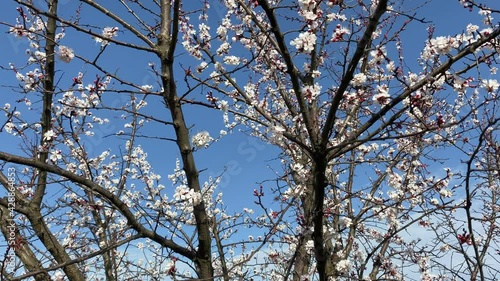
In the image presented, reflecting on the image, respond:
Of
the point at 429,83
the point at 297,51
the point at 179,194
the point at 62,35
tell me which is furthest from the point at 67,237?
the point at 429,83

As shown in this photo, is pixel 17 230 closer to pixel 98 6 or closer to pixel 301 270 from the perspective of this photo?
pixel 98 6

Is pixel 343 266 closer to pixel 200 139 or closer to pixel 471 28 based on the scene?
pixel 200 139

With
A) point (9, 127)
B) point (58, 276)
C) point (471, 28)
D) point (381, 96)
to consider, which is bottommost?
point (58, 276)

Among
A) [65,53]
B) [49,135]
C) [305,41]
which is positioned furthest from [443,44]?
[49,135]

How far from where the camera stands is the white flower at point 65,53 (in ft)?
9.48

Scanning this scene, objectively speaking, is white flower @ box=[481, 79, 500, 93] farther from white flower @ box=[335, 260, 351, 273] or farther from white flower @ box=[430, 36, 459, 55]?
white flower @ box=[335, 260, 351, 273]

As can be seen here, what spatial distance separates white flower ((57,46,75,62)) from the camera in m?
2.89

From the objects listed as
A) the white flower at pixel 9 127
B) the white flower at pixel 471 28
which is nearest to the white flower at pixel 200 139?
the white flower at pixel 471 28

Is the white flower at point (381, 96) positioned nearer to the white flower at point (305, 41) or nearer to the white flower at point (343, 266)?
the white flower at point (305, 41)

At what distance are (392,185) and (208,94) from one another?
2845mm

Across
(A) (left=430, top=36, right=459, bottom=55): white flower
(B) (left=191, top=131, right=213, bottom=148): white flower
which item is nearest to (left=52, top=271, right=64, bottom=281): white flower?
(B) (left=191, top=131, right=213, bottom=148): white flower

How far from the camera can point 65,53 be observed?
116 inches

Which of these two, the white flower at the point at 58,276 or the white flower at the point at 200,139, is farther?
the white flower at the point at 58,276

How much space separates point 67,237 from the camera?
15.8 ft
